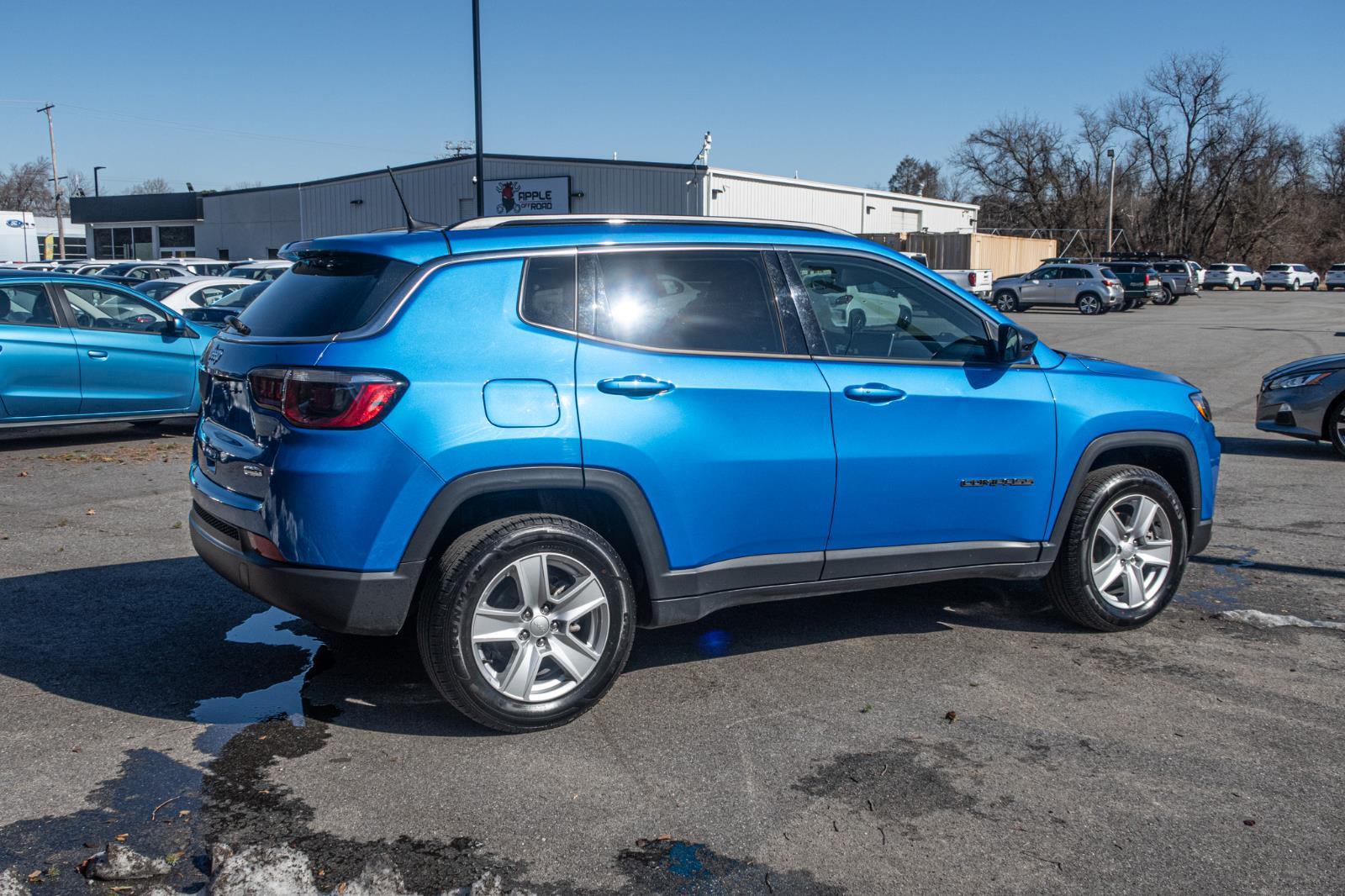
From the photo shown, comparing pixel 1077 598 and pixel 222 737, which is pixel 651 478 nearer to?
pixel 222 737

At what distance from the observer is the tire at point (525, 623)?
161 inches

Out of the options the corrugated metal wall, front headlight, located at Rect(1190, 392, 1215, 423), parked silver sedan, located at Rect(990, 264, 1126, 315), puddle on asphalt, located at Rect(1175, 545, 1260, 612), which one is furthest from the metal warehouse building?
front headlight, located at Rect(1190, 392, 1215, 423)

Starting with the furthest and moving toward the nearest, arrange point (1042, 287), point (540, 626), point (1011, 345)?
point (1042, 287), point (1011, 345), point (540, 626)

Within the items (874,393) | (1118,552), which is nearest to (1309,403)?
(1118,552)

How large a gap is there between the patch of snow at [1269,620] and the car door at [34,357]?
9735 millimetres

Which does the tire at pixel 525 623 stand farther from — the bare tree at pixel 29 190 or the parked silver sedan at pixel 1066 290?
the bare tree at pixel 29 190

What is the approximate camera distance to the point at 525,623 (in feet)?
13.9

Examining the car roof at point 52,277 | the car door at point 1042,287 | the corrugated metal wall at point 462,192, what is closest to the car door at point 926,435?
the car roof at point 52,277

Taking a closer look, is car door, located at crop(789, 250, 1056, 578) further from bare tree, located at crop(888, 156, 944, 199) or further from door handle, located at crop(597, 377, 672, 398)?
bare tree, located at crop(888, 156, 944, 199)

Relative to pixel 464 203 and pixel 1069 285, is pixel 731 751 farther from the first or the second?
pixel 464 203

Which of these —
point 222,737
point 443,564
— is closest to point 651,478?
point 443,564

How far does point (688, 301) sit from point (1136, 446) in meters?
2.39

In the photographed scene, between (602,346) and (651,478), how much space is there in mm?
524

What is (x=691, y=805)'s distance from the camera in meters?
3.71
